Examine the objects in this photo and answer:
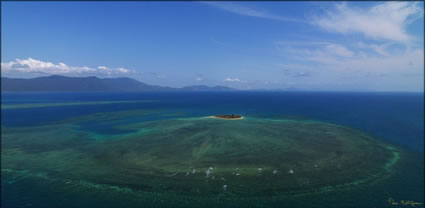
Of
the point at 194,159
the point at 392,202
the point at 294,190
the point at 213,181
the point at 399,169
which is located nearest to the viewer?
the point at 392,202

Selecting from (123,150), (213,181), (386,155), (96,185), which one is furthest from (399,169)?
(123,150)

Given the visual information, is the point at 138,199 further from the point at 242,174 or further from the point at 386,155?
the point at 386,155

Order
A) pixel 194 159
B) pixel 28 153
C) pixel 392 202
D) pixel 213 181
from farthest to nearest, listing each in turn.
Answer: pixel 28 153 → pixel 194 159 → pixel 213 181 → pixel 392 202

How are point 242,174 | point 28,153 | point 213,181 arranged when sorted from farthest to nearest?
point 28,153 < point 242,174 < point 213,181

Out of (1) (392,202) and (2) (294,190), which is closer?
(1) (392,202)

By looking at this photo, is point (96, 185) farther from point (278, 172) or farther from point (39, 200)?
point (278, 172)

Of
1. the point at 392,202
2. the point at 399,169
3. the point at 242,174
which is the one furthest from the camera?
the point at 399,169

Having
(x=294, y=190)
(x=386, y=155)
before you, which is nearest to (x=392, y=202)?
(x=294, y=190)

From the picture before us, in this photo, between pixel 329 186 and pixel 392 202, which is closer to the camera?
pixel 392 202
